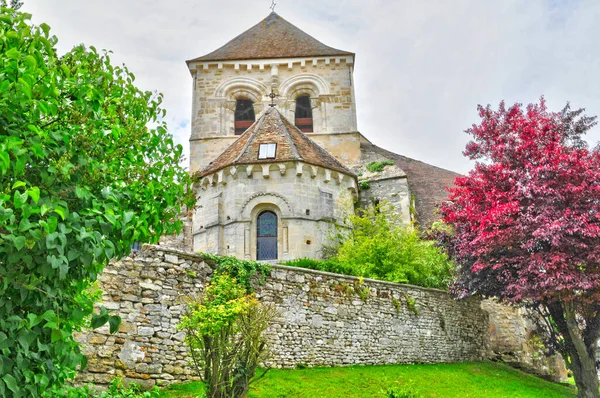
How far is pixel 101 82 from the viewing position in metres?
5.18

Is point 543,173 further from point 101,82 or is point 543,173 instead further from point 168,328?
point 101,82

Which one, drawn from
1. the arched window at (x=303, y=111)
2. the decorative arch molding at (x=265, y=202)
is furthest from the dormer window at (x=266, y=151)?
the arched window at (x=303, y=111)

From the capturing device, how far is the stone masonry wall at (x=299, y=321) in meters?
9.37

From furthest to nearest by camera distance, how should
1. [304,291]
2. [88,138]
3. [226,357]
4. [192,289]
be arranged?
[304,291]
[192,289]
[226,357]
[88,138]

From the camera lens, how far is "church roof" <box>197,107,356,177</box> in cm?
1888

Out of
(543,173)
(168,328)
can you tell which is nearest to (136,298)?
(168,328)

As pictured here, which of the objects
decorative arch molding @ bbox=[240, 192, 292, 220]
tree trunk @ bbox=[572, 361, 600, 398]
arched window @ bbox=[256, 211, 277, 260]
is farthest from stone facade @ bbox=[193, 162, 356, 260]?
tree trunk @ bbox=[572, 361, 600, 398]

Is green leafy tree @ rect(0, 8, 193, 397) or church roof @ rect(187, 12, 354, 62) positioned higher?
→ church roof @ rect(187, 12, 354, 62)

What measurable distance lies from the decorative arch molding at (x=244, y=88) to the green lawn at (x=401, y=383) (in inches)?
695

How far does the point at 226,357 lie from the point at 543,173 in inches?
381

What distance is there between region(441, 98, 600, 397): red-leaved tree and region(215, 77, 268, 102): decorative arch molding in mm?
14834

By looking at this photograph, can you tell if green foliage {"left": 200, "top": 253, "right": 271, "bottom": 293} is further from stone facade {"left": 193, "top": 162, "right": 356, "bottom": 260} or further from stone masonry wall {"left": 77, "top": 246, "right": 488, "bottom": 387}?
stone facade {"left": 193, "top": 162, "right": 356, "bottom": 260}

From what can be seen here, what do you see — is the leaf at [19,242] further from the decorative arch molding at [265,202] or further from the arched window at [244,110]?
the arched window at [244,110]

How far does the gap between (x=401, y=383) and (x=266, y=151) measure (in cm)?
993
